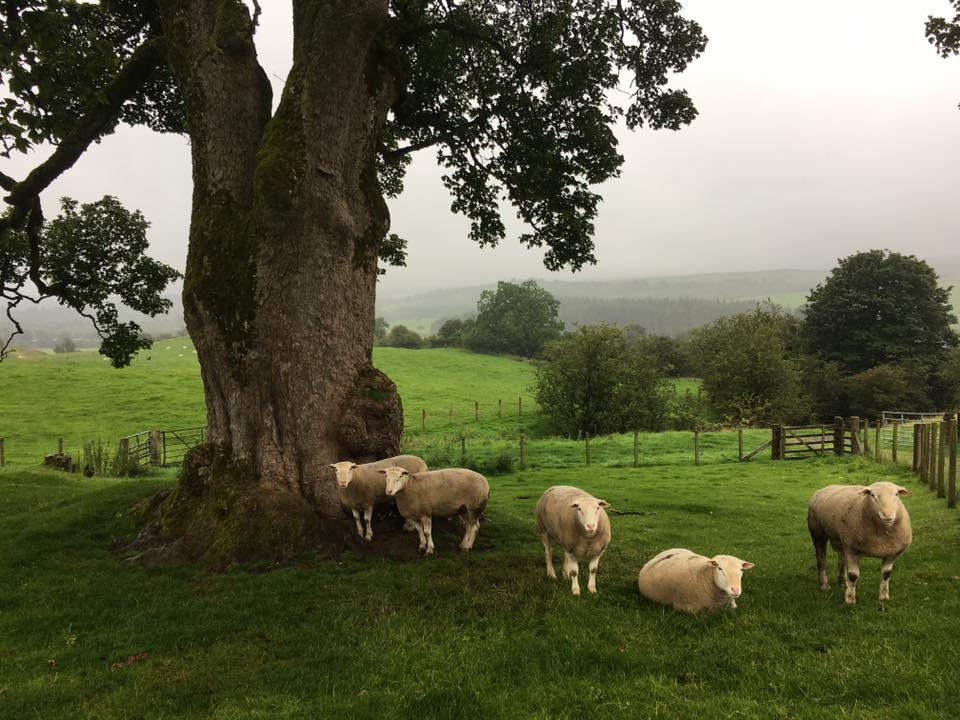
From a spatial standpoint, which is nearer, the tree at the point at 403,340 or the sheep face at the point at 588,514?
the sheep face at the point at 588,514

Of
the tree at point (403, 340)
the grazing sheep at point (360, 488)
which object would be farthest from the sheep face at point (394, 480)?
the tree at point (403, 340)

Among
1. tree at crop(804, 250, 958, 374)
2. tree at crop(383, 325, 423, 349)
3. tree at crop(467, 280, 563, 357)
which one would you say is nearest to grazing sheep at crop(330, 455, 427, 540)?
tree at crop(804, 250, 958, 374)

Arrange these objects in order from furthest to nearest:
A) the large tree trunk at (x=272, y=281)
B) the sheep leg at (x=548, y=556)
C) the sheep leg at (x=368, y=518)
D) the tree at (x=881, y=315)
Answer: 1. the tree at (x=881, y=315)
2. the sheep leg at (x=368, y=518)
3. the large tree trunk at (x=272, y=281)
4. the sheep leg at (x=548, y=556)

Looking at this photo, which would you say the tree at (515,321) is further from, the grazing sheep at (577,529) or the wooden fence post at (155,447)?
the grazing sheep at (577,529)

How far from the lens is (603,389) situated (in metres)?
37.0

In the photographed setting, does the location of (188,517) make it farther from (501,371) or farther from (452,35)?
(501,371)

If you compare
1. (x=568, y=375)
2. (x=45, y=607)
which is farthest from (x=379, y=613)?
(x=568, y=375)

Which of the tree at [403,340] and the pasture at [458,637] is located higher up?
the tree at [403,340]

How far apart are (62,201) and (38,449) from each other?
23.5 meters

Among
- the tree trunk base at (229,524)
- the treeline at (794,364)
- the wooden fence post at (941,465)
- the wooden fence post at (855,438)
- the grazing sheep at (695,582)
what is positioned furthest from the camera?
the treeline at (794,364)

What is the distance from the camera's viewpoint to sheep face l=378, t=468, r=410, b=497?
859 centimetres

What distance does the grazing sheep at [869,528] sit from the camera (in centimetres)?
632

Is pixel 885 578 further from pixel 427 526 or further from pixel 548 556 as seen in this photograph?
pixel 427 526

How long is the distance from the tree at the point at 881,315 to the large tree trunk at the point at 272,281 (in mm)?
53807
